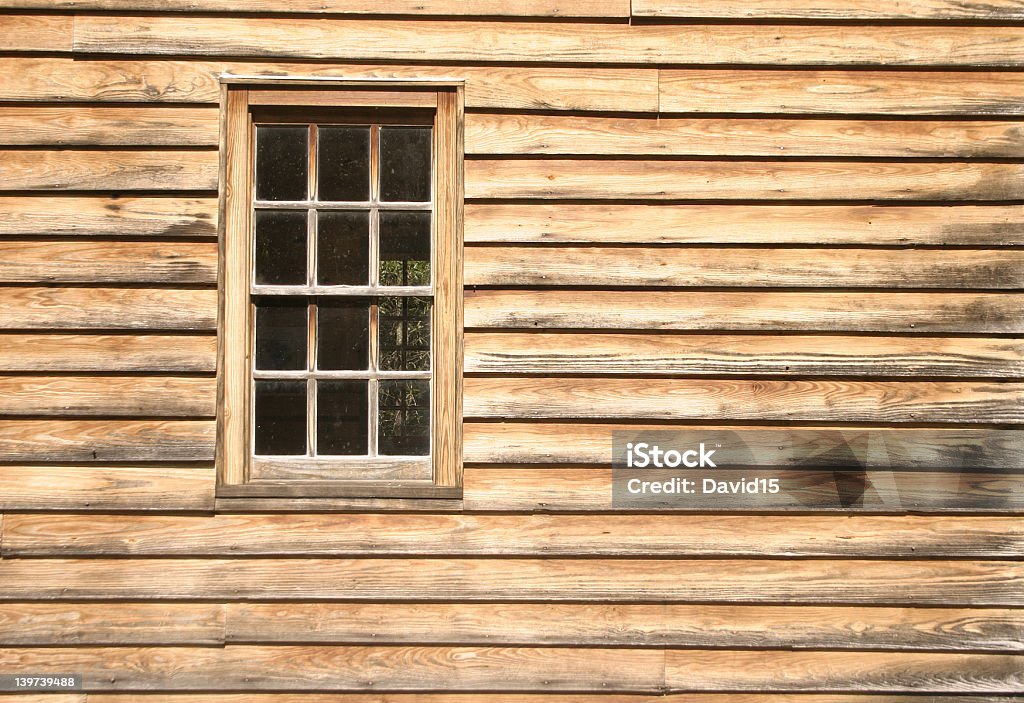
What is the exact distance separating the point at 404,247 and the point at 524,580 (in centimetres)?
140

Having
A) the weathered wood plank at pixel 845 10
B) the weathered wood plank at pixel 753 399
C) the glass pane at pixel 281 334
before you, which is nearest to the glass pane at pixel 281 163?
the glass pane at pixel 281 334

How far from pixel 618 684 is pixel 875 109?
2.47m

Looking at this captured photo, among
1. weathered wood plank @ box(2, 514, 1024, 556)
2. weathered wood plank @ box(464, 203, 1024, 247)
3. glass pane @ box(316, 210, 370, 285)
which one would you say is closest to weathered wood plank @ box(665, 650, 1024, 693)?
weathered wood plank @ box(2, 514, 1024, 556)

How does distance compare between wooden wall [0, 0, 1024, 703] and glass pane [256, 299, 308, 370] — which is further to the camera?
glass pane [256, 299, 308, 370]

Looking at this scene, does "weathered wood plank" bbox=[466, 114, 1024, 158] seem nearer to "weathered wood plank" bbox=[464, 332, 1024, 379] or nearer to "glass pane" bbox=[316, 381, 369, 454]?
"weathered wood plank" bbox=[464, 332, 1024, 379]

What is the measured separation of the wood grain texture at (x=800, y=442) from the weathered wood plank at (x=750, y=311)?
15.5 inches

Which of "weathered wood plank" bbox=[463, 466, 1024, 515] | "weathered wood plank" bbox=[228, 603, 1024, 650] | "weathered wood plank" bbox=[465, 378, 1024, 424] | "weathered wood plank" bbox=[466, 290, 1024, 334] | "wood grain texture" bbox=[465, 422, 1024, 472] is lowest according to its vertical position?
"weathered wood plank" bbox=[228, 603, 1024, 650]

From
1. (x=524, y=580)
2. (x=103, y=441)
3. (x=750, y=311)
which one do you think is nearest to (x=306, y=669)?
(x=524, y=580)

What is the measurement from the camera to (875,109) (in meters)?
3.03

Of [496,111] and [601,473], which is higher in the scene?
[496,111]

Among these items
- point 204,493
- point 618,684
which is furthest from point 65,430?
point 618,684

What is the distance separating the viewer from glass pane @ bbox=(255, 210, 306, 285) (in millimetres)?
3080

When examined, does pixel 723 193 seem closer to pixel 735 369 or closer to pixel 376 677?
pixel 735 369

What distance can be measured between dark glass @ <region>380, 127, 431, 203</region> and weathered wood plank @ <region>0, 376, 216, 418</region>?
108 cm
